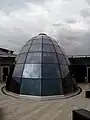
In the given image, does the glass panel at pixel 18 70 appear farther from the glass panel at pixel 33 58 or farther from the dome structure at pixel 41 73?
the glass panel at pixel 33 58

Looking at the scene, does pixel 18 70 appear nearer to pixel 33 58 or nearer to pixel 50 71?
pixel 33 58

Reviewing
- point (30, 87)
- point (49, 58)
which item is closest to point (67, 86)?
point (49, 58)

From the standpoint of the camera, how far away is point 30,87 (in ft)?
45.7

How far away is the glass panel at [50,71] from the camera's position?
47.2ft

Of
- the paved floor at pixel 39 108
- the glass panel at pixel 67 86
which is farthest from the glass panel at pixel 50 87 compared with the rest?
the paved floor at pixel 39 108

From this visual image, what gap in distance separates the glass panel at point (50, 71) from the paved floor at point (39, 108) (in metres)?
2.60

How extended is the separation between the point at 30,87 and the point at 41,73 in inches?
64.0

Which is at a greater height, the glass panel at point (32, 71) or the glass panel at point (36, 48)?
the glass panel at point (36, 48)

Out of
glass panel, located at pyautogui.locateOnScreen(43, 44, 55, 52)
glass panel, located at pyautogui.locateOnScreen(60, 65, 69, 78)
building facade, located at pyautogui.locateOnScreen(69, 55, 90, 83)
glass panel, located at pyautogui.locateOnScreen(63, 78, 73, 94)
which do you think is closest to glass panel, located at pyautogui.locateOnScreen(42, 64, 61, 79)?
glass panel, located at pyautogui.locateOnScreen(60, 65, 69, 78)

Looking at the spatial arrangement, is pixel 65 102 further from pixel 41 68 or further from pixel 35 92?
pixel 41 68

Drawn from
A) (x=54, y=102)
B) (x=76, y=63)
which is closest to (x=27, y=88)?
(x=54, y=102)

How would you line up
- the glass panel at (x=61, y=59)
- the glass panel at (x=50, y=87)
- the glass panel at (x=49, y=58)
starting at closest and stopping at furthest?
the glass panel at (x=50, y=87), the glass panel at (x=49, y=58), the glass panel at (x=61, y=59)

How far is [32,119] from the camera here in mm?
8602

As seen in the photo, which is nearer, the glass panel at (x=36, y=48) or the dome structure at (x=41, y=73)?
the dome structure at (x=41, y=73)
